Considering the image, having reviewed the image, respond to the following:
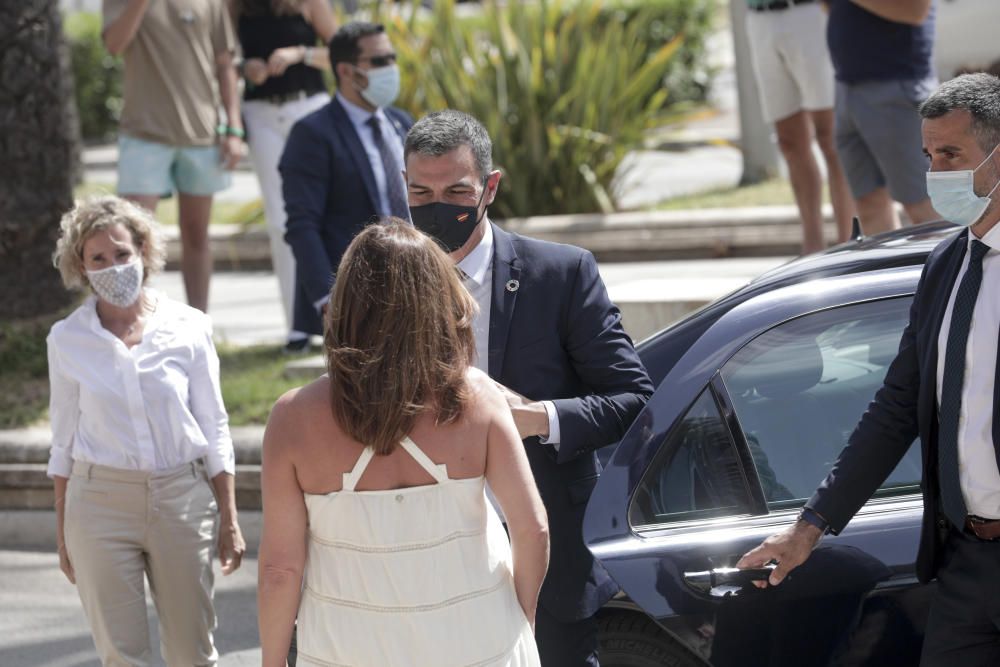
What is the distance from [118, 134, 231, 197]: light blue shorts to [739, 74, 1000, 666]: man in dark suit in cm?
511

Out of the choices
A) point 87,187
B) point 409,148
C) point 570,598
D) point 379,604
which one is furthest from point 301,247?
point 87,187

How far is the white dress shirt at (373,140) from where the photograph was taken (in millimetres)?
5805

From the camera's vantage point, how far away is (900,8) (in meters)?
6.29

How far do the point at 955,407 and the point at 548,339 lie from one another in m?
0.93

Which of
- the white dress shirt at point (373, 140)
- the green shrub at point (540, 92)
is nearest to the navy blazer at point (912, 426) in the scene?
the white dress shirt at point (373, 140)

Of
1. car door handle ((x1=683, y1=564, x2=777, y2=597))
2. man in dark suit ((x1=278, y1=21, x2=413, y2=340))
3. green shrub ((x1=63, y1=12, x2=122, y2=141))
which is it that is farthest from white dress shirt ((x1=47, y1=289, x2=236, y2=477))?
green shrub ((x1=63, y1=12, x2=122, y2=141))

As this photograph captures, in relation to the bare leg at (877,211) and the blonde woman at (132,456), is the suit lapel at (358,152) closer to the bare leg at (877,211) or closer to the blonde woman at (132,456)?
the blonde woman at (132,456)

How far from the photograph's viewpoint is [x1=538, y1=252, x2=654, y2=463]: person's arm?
338cm

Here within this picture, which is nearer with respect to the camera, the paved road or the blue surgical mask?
the blue surgical mask

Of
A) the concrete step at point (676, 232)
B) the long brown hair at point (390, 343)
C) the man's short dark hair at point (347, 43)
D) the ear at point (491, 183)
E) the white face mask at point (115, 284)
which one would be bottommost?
the concrete step at point (676, 232)

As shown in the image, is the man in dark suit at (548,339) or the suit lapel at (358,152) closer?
the man in dark suit at (548,339)

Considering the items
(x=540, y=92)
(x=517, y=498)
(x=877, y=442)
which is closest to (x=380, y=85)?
(x=877, y=442)

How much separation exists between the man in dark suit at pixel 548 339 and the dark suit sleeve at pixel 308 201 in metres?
2.12

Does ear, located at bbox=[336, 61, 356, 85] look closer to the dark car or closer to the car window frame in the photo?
the dark car
